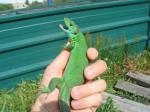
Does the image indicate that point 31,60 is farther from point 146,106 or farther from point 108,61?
point 146,106

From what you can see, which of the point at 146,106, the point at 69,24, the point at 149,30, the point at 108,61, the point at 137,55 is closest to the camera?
the point at 69,24

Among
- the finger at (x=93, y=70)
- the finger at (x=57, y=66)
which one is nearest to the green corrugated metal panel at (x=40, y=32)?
the finger at (x=57, y=66)

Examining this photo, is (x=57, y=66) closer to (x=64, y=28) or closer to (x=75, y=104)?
(x=75, y=104)

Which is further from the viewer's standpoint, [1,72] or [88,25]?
[88,25]

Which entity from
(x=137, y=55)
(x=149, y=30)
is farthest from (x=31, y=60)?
(x=149, y=30)

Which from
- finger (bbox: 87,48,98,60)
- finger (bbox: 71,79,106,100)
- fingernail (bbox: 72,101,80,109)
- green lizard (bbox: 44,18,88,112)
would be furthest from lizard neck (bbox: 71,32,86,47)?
fingernail (bbox: 72,101,80,109)

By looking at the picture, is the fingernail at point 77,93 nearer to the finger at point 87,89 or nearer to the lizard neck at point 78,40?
the finger at point 87,89
